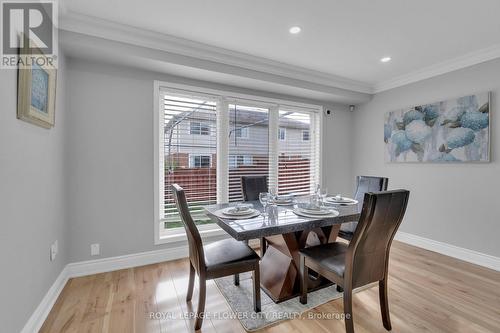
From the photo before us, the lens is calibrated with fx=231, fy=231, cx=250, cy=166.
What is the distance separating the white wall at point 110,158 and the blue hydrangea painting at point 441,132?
3.33 metres

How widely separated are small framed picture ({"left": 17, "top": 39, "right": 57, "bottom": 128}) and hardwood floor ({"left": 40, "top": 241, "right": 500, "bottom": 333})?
151cm

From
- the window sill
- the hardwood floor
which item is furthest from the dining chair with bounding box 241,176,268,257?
the hardwood floor

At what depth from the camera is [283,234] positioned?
204 centimetres

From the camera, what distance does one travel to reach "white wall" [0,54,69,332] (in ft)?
4.26

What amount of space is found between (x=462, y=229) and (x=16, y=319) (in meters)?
4.37

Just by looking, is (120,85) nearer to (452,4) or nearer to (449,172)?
(452,4)

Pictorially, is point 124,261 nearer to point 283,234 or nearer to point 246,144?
point 283,234

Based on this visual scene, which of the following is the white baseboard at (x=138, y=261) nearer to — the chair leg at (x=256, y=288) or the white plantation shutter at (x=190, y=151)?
the white plantation shutter at (x=190, y=151)

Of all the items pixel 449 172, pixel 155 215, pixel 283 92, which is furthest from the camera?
pixel 283 92

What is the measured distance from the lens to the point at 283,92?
3.56 m

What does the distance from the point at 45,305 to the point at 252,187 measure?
212cm

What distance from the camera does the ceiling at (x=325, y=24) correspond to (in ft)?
6.32

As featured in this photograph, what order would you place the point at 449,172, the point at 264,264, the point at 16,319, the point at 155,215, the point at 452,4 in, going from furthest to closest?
the point at 449,172 < the point at 155,215 < the point at 264,264 < the point at 452,4 < the point at 16,319

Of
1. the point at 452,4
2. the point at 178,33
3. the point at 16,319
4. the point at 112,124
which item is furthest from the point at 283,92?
the point at 16,319
